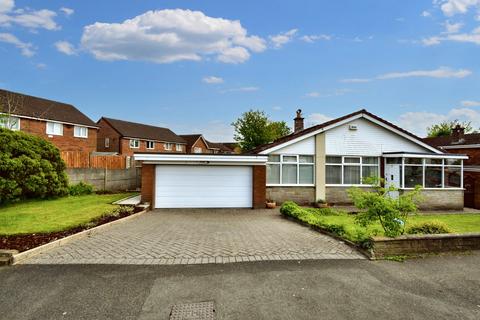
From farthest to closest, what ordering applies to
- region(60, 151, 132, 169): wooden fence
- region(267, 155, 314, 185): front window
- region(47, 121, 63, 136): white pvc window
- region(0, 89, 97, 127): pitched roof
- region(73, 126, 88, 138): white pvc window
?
1. region(73, 126, 88, 138): white pvc window
2. region(47, 121, 63, 136): white pvc window
3. region(0, 89, 97, 127): pitched roof
4. region(60, 151, 132, 169): wooden fence
5. region(267, 155, 314, 185): front window

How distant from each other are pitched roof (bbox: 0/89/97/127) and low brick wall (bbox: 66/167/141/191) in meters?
13.0

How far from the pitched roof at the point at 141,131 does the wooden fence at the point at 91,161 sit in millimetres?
21750

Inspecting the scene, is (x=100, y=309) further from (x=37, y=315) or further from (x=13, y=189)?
(x=13, y=189)

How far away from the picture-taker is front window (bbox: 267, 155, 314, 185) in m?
16.2

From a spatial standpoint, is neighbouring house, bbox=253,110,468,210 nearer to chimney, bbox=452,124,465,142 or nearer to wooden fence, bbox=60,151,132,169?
wooden fence, bbox=60,151,132,169

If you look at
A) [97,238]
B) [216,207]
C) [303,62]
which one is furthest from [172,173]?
[303,62]

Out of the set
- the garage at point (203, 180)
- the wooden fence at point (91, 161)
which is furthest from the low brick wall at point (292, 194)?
the wooden fence at point (91, 161)

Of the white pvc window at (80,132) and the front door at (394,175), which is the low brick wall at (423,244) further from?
the white pvc window at (80,132)

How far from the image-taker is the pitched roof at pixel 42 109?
1053 inches

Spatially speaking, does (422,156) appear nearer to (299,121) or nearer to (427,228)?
(299,121)

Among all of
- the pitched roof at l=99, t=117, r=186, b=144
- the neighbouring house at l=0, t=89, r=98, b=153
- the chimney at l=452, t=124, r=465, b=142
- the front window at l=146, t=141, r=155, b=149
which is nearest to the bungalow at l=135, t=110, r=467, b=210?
the chimney at l=452, t=124, r=465, b=142

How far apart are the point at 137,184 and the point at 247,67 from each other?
453 inches

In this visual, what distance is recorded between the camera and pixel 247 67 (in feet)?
58.0

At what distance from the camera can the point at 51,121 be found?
29109 millimetres
